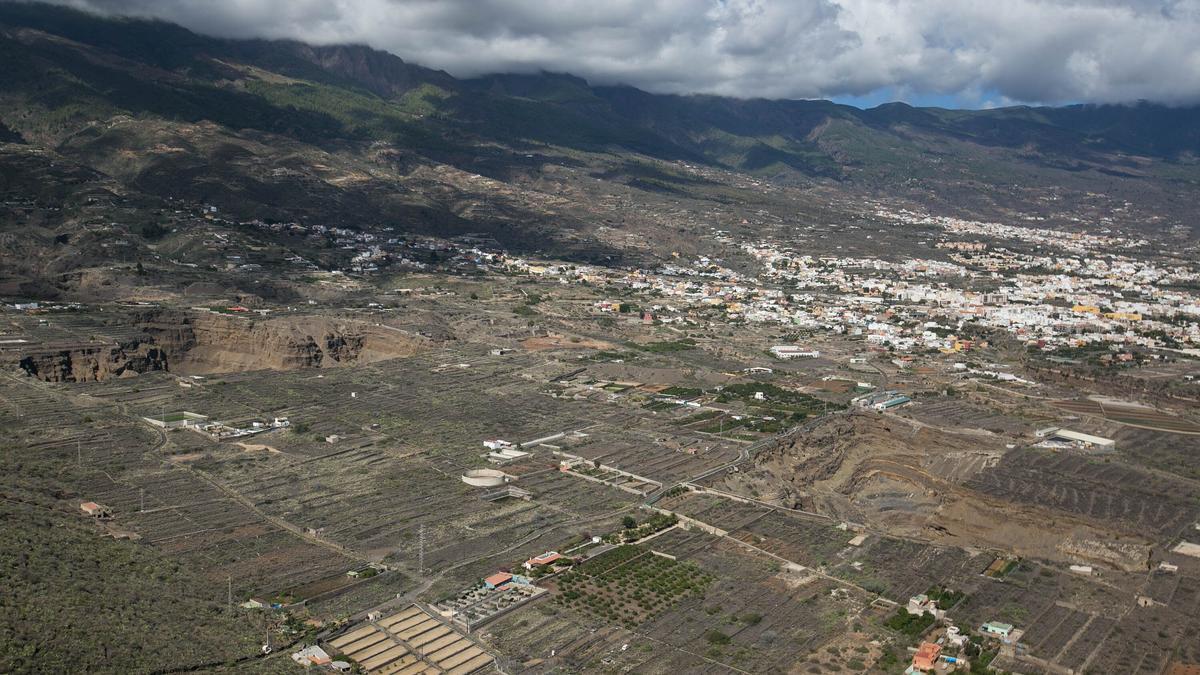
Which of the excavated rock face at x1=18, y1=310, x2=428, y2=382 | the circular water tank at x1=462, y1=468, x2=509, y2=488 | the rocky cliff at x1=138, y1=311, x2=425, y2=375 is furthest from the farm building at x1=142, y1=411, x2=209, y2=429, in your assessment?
the rocky cliff at x1=138, y1=311, x2=425, y2=375

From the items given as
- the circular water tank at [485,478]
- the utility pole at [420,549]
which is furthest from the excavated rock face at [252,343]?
the utility pole at [420,549]

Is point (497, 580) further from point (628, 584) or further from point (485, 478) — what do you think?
point (485, 478)

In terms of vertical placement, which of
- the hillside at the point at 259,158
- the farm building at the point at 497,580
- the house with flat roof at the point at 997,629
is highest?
the hillside at the point at 259,158

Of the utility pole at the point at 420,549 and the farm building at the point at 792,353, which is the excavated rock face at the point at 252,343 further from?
the utility pole at the point at 420,549

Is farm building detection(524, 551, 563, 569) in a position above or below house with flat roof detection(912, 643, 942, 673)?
below

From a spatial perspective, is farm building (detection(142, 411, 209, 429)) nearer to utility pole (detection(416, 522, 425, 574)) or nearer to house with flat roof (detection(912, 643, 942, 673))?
utility pole (detection(416, 522, 425, 574))

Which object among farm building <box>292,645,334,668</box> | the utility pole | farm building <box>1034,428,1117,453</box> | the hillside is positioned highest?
the hillside

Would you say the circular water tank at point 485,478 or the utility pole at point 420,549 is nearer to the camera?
the utility pole at point 420,549
